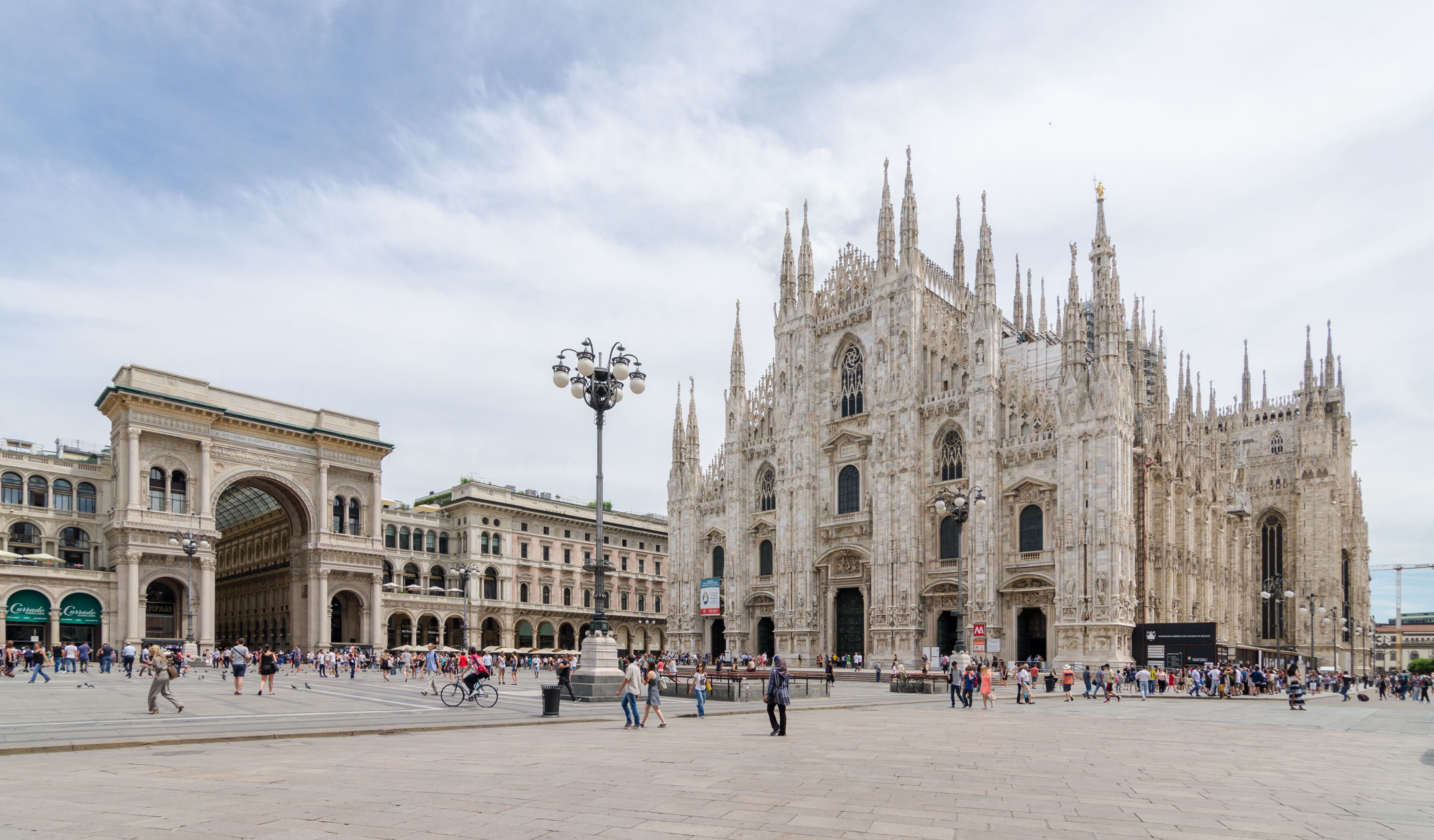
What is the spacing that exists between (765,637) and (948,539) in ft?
47.3

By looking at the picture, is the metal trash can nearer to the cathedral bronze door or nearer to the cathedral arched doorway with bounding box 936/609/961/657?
the cathedral arched doorway with bounding box 936/609/961/657

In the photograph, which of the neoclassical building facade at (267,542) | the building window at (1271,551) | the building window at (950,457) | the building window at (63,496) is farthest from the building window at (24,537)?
the building window at (1271,551)

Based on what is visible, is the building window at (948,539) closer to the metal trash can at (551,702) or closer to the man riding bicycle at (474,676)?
the man riding bicycle at (474,676)

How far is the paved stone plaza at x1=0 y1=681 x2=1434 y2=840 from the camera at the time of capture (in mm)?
8375

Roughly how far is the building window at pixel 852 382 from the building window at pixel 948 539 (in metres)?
8.22

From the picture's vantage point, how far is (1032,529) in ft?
156

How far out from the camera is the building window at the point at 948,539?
5009cm

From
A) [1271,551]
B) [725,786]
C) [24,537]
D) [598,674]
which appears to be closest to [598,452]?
[598,674]

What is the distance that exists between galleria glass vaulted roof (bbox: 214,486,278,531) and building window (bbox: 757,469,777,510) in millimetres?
34505

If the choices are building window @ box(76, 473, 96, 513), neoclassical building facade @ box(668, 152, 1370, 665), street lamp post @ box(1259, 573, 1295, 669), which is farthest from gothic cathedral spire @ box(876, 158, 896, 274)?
building window @ box(76, 473, 96, 513)

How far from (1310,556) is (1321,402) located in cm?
1248

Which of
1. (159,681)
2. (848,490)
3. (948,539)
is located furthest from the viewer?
(848,490)

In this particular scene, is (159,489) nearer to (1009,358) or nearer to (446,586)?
(446,586)

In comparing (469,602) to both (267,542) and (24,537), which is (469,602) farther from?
(24,537)
